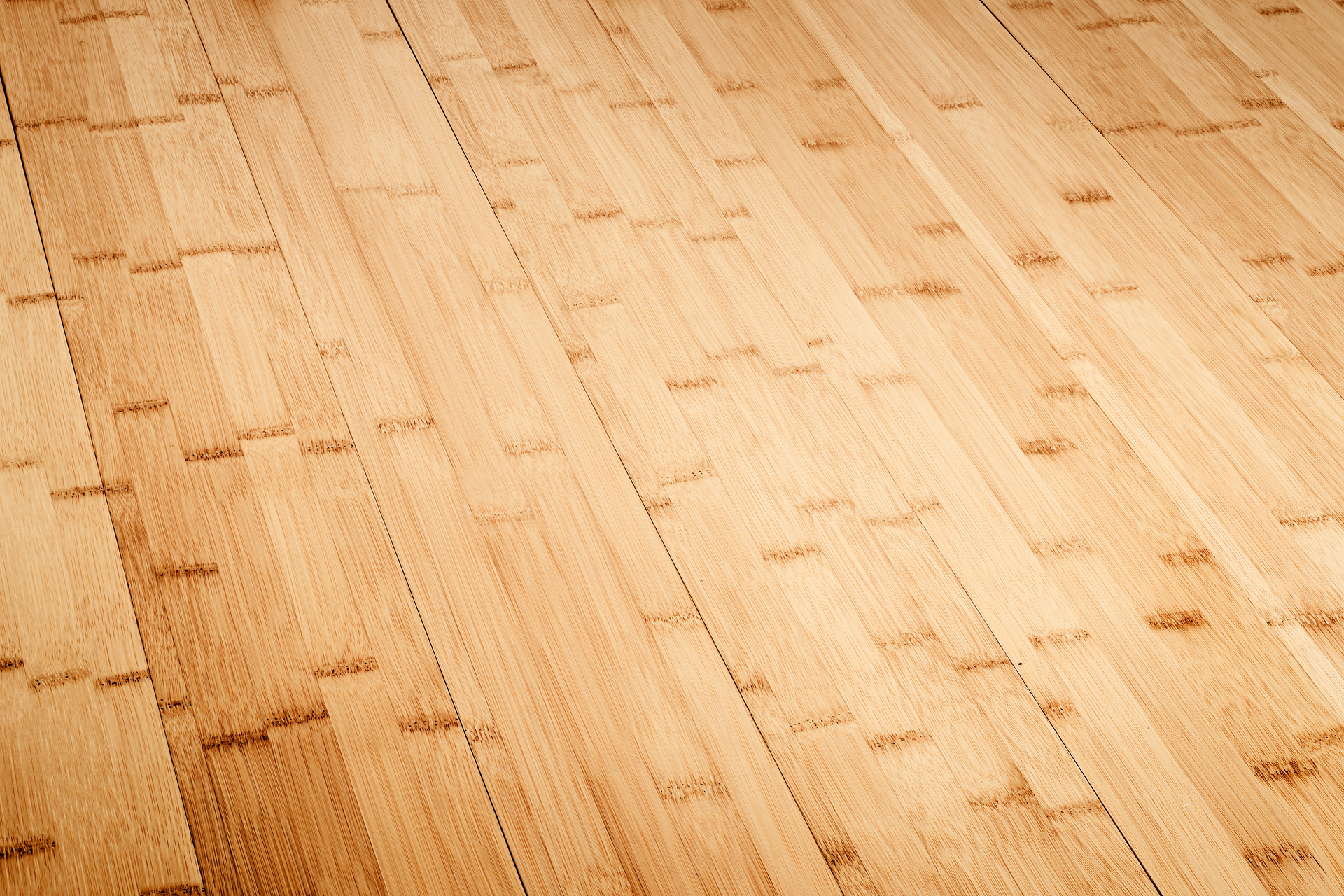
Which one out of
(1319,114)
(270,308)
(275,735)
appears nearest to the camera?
(275,735)

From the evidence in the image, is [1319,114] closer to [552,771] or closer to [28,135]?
[552,771]

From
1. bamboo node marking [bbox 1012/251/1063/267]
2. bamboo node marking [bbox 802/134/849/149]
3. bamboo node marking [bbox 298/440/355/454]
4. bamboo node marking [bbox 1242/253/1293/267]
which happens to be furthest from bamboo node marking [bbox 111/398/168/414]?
bamboo node marking [bbox 1242/253/1293/267]

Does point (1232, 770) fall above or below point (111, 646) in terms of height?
above

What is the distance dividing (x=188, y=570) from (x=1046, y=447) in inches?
27.2

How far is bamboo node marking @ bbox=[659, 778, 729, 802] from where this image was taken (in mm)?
785

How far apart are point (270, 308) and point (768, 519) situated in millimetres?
450

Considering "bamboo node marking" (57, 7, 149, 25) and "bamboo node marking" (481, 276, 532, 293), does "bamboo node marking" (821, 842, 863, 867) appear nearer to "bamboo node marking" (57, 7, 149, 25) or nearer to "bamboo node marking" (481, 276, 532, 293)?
"bamboo node marking" (481, 276, 532, 293)

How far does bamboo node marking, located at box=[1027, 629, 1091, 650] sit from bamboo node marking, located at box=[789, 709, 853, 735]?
0.16 meters

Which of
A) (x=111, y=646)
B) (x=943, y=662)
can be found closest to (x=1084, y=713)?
(x=943, y=662)

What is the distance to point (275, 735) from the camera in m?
0.77

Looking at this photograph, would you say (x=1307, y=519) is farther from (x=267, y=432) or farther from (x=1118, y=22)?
(x=267, y=432)

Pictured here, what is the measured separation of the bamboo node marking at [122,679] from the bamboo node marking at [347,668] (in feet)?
0.36

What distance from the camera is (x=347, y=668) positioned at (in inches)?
31.9

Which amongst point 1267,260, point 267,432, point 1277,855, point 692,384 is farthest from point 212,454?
point 1267,260
